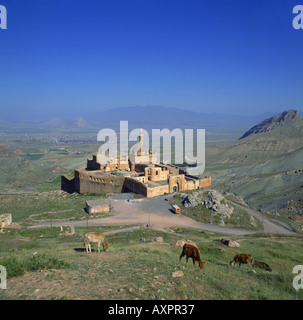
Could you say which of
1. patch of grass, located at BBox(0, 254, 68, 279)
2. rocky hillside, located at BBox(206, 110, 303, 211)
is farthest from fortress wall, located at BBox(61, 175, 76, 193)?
patch of grass, located at BBox(0, 254, 68, 279)

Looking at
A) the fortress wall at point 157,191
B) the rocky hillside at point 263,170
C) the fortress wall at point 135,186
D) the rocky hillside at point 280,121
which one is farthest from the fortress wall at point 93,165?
the rocky hillside at point 280,121

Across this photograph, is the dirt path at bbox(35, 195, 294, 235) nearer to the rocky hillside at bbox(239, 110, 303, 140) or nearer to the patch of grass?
the patch of grass

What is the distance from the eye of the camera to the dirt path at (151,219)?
25266 millimetres

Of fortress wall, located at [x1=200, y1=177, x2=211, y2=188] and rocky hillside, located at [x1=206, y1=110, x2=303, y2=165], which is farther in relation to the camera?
rocky hillside, located at [x1=206, y1=110, x2=303, y2=165]

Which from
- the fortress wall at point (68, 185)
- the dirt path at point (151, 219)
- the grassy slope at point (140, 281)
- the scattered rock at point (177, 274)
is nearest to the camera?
the grassy slope at point (140, 281)

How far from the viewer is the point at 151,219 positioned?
26.5 metres

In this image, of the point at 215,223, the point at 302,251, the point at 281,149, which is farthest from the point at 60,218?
the point at 281,149

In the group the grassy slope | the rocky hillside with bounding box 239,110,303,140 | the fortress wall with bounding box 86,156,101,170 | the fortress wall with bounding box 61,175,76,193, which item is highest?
the rocky hillside with bounding box 239,110,303,140

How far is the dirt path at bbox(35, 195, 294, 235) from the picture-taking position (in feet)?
82.9

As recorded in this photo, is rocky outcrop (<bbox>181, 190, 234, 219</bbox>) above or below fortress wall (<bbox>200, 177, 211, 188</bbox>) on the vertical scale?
below

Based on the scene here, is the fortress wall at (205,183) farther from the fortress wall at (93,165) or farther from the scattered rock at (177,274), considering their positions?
the scattered rock at (177,274)

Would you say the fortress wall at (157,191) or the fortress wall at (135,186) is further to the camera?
the fortress wall at (135,186)
